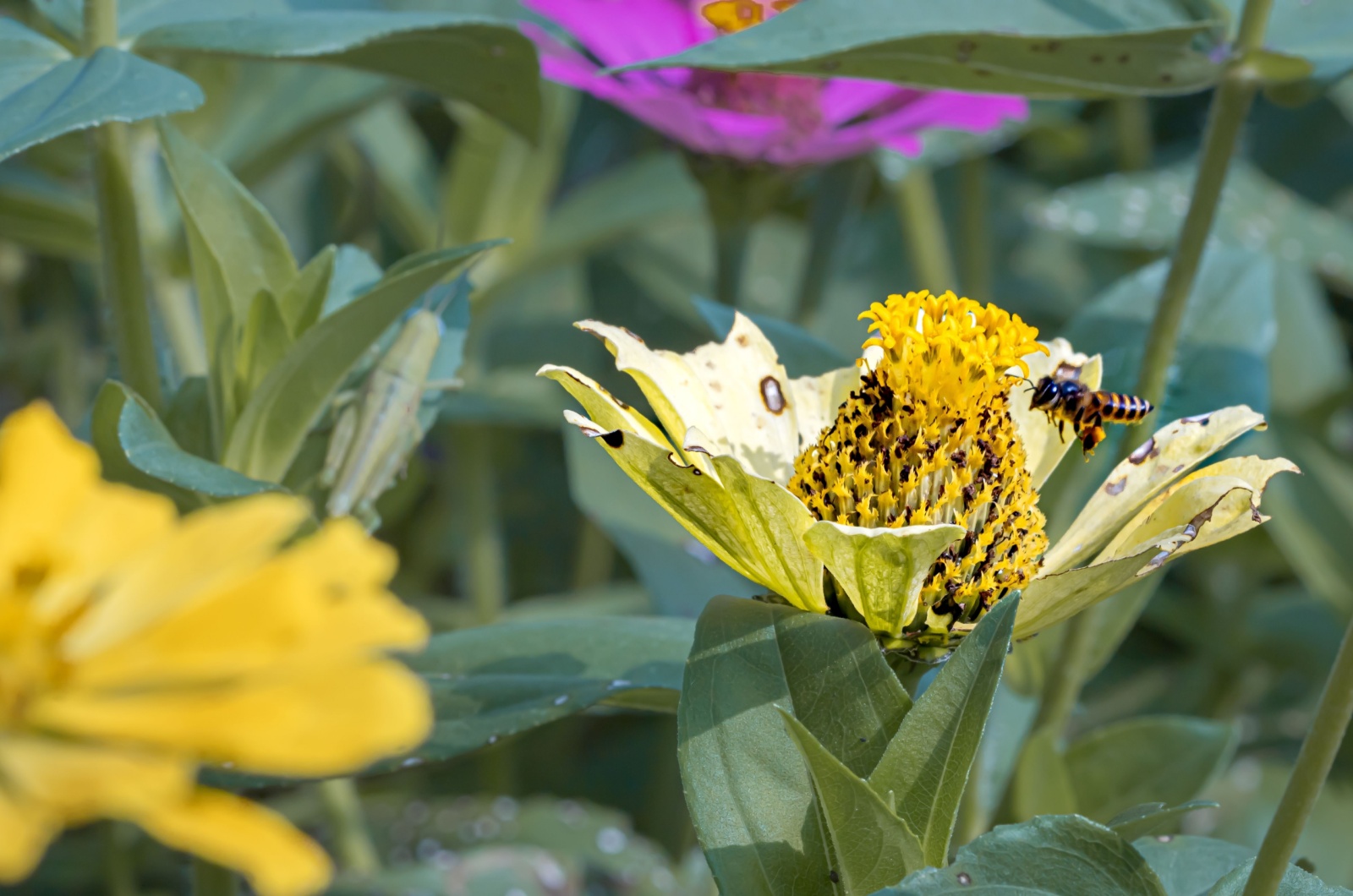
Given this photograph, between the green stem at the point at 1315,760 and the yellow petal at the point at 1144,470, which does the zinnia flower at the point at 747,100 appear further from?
the green stem at the point at 1315,760

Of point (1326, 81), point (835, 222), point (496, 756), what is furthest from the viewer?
point (496, 756)

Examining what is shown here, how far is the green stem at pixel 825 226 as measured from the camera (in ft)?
2.47

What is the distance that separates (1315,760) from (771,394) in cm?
21

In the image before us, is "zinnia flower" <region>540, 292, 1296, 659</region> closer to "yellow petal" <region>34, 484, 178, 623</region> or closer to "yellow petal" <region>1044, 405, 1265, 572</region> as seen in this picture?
"yellow petal" <region>1044, 405, 1265, 572</region>

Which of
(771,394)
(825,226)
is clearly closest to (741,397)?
(771,394)

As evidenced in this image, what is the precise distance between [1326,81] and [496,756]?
2.08 ft

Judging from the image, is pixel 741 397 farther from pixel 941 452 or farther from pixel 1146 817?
pixel 1146 817

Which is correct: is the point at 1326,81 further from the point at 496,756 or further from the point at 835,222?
the point at 496,756

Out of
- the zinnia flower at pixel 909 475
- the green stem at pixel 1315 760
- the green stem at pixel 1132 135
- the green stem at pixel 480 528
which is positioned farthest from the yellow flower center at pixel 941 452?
the green stem at pixel 1132 135

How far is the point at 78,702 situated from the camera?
164 millimetres

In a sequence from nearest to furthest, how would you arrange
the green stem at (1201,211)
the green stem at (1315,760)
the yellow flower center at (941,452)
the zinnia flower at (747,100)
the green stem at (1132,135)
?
the green stem at (1315,760) < the yellow flower center at (941,452) < the green stem at (1201,211) < the zinnia flower at (747,100) < the green stem at (1132,135)

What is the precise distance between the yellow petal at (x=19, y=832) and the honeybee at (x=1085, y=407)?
1.07 feet

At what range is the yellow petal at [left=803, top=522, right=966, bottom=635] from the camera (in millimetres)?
320

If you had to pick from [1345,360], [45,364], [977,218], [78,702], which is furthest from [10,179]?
[1345,360]
